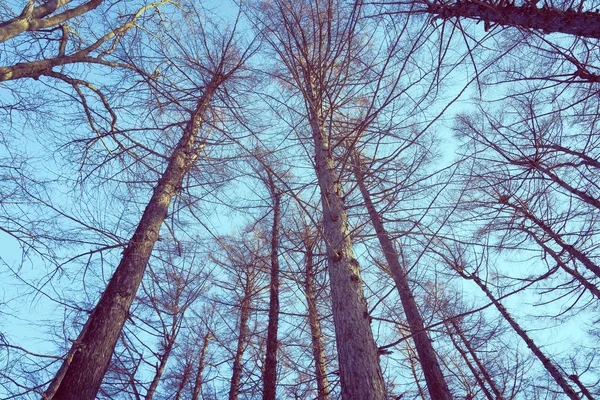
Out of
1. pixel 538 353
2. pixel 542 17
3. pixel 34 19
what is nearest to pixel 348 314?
pixel 542 17

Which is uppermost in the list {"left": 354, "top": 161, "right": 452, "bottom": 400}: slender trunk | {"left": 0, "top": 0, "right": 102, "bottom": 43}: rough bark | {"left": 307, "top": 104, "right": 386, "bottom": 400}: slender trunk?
{"left": 0, "top": 0, "right": 102, "bottom": 43}: rough bark

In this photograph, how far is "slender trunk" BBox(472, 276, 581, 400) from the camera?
549 cm

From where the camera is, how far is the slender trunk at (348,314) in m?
1.81

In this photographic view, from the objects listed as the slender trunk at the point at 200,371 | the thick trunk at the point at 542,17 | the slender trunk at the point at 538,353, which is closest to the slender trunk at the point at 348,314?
the thick trunk at the point at 542,17

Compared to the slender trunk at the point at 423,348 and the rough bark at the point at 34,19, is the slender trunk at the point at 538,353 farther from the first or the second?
the rough bark at the point at 34,19

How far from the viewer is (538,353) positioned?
6.16 m

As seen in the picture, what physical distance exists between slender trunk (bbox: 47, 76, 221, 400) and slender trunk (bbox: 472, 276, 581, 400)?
16.7 ft

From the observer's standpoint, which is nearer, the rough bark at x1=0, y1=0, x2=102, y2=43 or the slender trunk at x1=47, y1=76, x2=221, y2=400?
the slender trunk at x1=47, y1=76, x2=221, y2=400

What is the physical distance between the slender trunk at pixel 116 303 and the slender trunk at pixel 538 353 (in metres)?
5.09

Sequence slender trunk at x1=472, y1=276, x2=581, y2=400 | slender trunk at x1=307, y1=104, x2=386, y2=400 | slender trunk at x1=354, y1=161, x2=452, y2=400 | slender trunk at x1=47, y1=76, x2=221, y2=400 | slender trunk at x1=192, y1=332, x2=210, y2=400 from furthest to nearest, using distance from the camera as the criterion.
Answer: slender trunk at x1=192, y1=332, x2=210, y2=400 → slender trunk at x1=472, y1=276, x2=581, y2=400 → slender trunk at x1=354, y1=161, x2=452, y2=400 → slender trunk at x1=47, y1=76, x2=221, y2=400 → slender trunk at x1=307, y1=104, x2=386, y2=400

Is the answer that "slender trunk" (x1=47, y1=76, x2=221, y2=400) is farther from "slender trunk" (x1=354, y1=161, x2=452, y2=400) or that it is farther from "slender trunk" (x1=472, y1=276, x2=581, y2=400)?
"slender trunk" (x1=472, y1=276, x2=581, y2=400)

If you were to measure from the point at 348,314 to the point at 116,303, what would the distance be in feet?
6.98

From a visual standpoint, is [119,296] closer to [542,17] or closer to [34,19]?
[34,19]

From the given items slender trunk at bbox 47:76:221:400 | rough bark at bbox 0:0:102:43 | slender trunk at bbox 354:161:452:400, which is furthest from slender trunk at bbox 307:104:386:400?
rough bark at bbox 0:0:102:43
